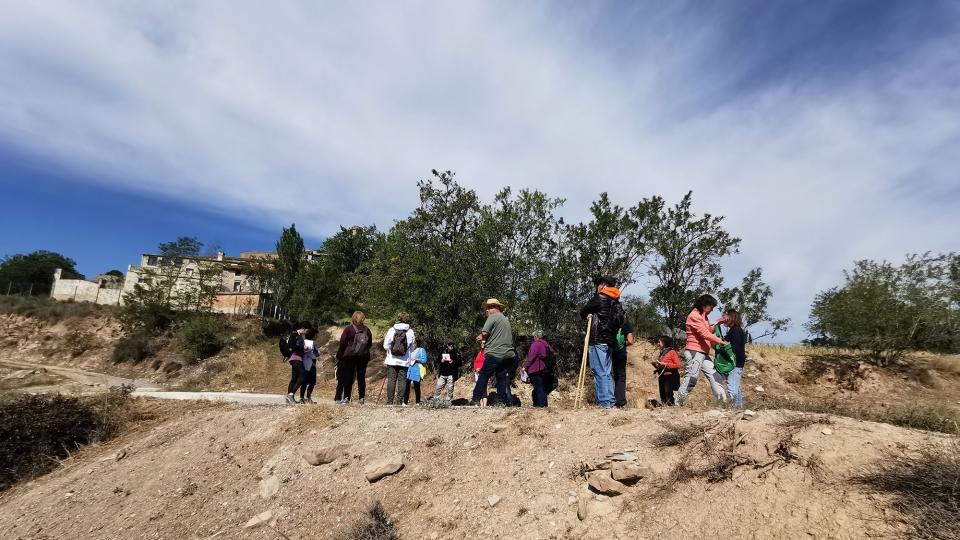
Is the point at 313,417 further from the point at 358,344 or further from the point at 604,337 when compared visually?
the point at 604,337

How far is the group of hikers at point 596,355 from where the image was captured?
6922 mm

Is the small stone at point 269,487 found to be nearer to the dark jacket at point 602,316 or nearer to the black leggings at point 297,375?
the black leggings at point 297,375

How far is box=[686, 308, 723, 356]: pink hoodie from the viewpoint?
7.38m

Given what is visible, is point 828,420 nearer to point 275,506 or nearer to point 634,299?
point 275,506

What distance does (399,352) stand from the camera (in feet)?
30.3

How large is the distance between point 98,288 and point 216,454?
64.6 meters

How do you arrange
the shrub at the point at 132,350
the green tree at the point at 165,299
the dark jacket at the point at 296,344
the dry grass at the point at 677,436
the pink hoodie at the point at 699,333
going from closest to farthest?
the dry grass at the point at 677,436 → the pink hoodie at the point at 699,333 → the dark jacket at the point at 296,344 → the shrub at the point at 132,350 → the green tree at the point at 165,299

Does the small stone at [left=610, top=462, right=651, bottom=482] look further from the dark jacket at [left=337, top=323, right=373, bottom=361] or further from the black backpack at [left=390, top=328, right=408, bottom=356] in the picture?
the dark jacket at [left=337, top=323, right=373, bottom=361]

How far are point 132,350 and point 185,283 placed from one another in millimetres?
8513

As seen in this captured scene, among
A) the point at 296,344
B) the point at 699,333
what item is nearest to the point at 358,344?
the point at 296,344

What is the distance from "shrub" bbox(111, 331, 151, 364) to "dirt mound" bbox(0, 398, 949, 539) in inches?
1285

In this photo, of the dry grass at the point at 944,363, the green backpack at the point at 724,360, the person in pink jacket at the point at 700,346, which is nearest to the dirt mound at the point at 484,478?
the person in pink jacket at the point at 700,346

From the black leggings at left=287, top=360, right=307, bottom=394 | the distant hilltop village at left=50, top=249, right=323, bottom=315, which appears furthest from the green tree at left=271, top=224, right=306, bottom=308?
the black leggings at left=287, top=360, right=307, bottom=394

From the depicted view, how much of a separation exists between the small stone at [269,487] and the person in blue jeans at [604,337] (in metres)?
4.47
